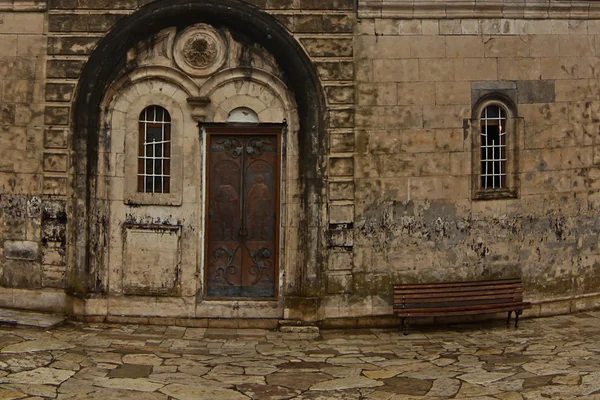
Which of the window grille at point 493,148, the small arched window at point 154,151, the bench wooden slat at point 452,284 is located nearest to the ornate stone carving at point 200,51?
the small arched window at point 154,151

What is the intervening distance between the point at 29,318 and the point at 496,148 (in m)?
6.94

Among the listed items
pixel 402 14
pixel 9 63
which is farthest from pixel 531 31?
pixel 9 63

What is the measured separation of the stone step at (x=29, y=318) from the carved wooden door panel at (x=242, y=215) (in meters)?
2.07

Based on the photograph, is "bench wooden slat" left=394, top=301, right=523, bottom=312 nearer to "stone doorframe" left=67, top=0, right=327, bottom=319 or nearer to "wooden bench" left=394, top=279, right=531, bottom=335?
"wooden bench" left=394, top=279, right=531, bottom=335

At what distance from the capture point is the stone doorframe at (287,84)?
10.9 metres

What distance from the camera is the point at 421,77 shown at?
11.1 m

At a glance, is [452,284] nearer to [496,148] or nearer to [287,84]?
[496,148]

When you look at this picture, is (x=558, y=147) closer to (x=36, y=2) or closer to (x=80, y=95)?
(x=80, y=95)

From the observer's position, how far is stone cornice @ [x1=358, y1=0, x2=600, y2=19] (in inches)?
433

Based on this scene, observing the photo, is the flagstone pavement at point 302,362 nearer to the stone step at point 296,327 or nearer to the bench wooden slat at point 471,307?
the stone step at point 296,327

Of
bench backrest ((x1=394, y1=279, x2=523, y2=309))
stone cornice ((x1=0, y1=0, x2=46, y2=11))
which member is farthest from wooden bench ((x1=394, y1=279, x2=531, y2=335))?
stone cornice ((x1=0, y1=0, x2=46, y2=11))

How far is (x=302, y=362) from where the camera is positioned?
9383mm

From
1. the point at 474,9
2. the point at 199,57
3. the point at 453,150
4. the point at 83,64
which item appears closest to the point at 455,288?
the point at 453,150

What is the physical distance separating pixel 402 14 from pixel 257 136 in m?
2.63
